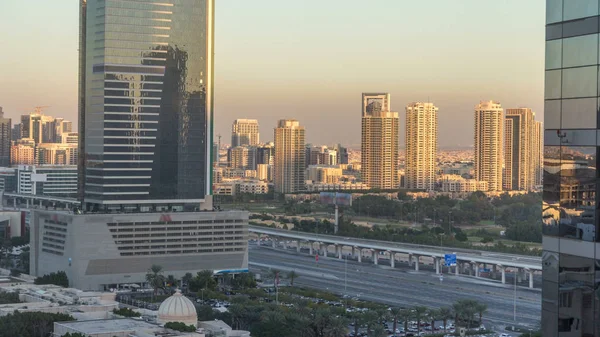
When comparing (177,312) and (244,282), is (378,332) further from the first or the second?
(244,282)

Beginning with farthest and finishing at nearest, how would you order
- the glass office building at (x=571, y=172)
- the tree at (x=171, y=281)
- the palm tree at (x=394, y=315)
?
the tree at (x=171, y=281) → the palm tree at (x=394, y=315) → the glass office building at (x=571, y=172)

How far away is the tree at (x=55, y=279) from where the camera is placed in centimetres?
4862

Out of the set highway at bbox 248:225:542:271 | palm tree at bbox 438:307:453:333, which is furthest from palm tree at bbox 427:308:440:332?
highway at bbox 248:225:542:271

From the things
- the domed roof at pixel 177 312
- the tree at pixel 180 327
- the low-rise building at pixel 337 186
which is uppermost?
the low-rise building at pixel 337 186

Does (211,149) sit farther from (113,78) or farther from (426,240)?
(426,240)

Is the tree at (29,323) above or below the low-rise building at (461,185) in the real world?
below

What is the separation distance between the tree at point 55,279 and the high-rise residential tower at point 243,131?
14253cm

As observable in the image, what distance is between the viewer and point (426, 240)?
72.9 m

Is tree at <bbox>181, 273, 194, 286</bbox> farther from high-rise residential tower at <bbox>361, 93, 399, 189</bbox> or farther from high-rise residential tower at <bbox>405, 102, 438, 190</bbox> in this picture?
high-rise residential tower at <bbox>405, 102, 438, 190</bbox>

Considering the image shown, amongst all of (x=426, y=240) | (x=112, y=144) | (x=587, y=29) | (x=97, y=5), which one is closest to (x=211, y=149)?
(x=112, y=144)

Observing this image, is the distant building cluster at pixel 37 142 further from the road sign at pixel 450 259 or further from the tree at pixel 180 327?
the tree at pixel 180 327

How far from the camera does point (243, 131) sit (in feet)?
641

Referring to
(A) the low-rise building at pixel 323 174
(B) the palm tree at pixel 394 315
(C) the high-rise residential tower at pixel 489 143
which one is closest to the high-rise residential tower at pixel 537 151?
(C) the high-rise residential tower at pixel 489 143

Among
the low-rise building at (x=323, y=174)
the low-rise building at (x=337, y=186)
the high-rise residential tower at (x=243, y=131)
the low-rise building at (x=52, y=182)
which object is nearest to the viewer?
the low-rise building at (x=52, y=182)
